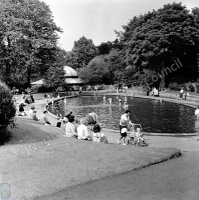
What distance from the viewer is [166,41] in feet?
164

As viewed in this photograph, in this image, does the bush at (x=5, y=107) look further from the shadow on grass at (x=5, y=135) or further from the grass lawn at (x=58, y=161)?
the grass lawn at (x=58, y=161)

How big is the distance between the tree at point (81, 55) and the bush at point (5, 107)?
8164cm

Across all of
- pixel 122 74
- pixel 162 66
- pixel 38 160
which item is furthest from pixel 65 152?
pixel 122 74

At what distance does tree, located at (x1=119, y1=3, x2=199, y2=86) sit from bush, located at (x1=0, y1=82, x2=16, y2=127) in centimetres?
3981

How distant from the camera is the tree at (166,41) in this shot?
50.7 m

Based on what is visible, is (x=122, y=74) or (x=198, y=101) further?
(x=122, y=74)

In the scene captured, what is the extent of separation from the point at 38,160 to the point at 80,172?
1.87 metres

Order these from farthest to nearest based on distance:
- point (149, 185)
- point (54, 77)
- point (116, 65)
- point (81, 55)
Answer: point (81, 55) < point (116, 65) < point (54, 77) < point (149, 185)

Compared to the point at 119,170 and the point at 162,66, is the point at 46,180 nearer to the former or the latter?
the point at 119,170

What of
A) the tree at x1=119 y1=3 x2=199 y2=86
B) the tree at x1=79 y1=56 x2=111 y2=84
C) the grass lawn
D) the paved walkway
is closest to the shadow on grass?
the grass lawn

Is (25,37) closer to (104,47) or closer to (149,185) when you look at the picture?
(149,185)

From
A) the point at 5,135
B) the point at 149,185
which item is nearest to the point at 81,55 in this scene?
the point at 5,135

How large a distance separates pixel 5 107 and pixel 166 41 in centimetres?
4034

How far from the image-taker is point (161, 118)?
89.7ft
